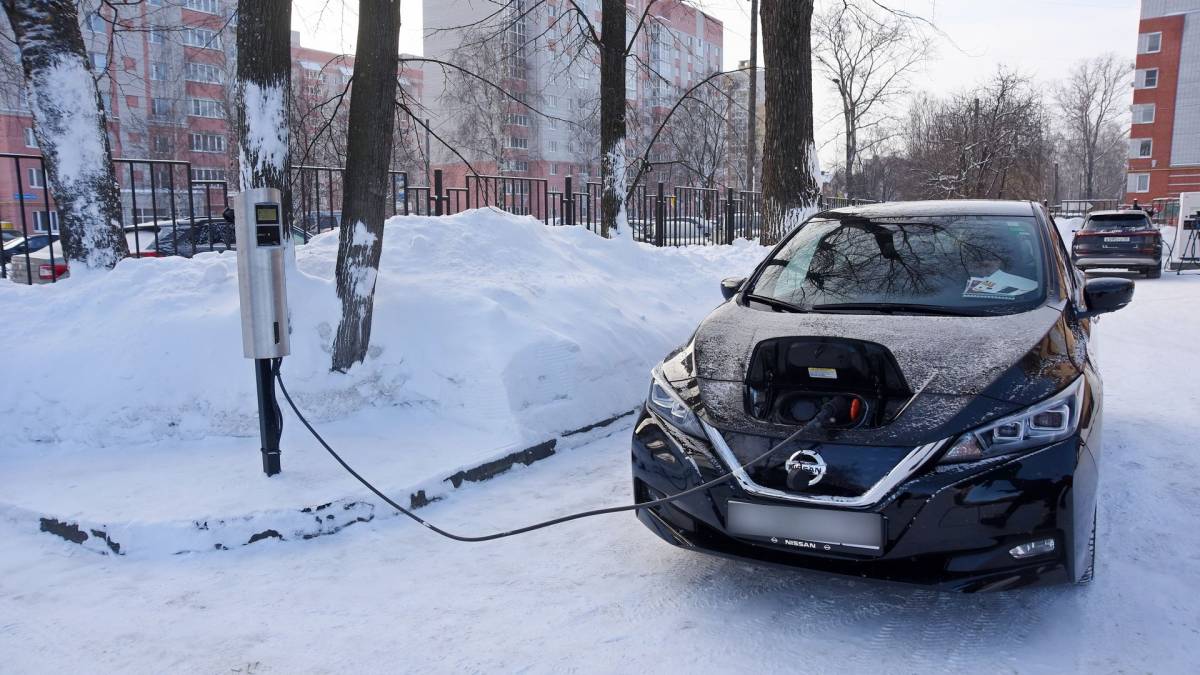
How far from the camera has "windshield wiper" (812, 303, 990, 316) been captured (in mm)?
3715

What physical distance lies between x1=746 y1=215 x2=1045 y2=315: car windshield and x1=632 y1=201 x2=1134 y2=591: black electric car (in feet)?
0.06

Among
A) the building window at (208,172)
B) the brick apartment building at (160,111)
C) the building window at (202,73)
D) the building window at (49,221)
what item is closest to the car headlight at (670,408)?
the building window at (49,221)

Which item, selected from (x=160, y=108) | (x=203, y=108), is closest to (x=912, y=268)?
(x=160, y=108)

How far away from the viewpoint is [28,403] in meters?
5.30

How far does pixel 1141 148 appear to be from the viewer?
6600 centimetres

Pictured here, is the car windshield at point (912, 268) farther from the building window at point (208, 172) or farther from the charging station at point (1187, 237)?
the building window at point (208, 172)

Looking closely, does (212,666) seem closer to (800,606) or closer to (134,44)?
(800,606)

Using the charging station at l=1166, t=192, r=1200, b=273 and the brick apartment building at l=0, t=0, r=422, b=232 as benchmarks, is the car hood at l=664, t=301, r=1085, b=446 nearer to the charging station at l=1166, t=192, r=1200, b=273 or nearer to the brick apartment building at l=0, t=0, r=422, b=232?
the charging station at l=1166, t=192, r=1200, b=273

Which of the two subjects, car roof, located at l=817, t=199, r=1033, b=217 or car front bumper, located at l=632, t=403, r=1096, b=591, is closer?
car front bumper, located at l=632, t=403, r=1096, b=591

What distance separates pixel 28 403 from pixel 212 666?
136 inches

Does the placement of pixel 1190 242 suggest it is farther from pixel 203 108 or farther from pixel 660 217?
pixel 203 108

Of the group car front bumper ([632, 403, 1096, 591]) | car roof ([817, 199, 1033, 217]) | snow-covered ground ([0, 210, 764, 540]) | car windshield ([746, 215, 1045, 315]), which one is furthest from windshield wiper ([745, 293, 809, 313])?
snow-covered ground ([0, 210, 764, 540])

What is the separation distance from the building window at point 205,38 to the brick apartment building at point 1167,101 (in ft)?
216

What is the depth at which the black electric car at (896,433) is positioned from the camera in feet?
9.09
